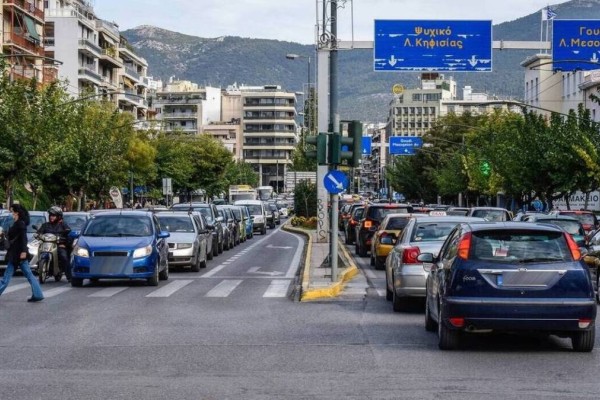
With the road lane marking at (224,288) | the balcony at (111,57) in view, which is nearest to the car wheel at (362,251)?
the road lane marking at (224,288)

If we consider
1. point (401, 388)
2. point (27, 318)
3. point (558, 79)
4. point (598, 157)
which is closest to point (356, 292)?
point (27, 318)

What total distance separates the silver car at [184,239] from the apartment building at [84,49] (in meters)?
64.1

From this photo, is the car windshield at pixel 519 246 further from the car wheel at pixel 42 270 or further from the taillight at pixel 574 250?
the car wheel at pixel 42 270

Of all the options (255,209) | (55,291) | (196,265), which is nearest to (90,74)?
(255,209)

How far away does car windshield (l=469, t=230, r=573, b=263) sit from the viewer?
13398 mm

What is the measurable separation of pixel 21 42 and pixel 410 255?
2651 inches

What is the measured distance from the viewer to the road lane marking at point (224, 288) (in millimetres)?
23028

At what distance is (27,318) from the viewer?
57.9ft

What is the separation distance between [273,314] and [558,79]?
9108 cm

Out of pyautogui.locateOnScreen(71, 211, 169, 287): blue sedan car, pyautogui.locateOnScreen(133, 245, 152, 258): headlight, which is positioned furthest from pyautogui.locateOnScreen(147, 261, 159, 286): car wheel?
pyautogui.locateOnScreen(133, 245, 152, 258): headlight

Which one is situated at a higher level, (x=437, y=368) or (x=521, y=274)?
(x=521, y=274)

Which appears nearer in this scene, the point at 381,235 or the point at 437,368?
the point at 437,368

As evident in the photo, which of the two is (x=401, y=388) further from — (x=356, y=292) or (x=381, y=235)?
(x=381, y=235)

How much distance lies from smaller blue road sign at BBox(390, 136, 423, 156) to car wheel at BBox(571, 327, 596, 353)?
94.8 m
